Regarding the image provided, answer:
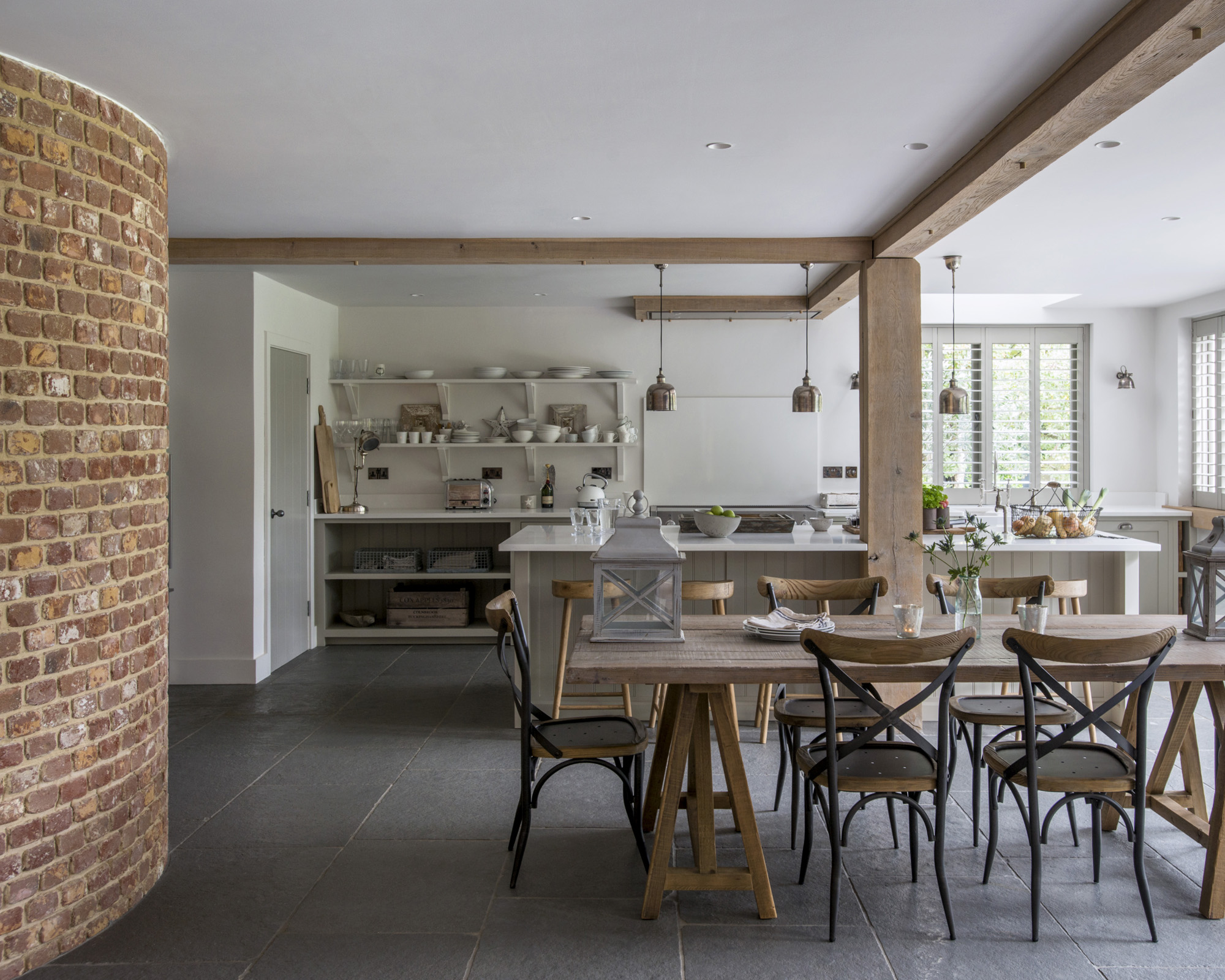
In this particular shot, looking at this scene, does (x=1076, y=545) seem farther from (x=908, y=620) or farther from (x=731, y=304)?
(x=731, y=304)

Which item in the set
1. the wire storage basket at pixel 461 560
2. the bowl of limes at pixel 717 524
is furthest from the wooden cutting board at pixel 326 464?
the bowl of limes at pixel 717 524

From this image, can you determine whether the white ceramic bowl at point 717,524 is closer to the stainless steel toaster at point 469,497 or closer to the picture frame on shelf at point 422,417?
the stainless steel toaster at point 469,497

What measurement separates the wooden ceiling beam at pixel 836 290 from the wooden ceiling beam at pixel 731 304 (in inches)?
8.8

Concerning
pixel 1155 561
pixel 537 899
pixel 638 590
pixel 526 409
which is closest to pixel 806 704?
pixel 638 590

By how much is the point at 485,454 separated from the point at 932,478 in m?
3.81

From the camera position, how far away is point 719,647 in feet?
9.78

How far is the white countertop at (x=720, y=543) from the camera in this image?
15.0 ft

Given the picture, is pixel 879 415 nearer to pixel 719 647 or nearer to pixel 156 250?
pixel 719 647

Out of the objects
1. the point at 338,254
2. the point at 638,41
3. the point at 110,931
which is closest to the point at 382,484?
the point at 338,254

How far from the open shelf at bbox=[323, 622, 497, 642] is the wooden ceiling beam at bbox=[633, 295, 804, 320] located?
9.32ft

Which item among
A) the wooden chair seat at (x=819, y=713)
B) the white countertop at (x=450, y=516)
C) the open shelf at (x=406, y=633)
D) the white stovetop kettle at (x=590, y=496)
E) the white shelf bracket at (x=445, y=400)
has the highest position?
the white shelf bracket at (x=445, y=400)

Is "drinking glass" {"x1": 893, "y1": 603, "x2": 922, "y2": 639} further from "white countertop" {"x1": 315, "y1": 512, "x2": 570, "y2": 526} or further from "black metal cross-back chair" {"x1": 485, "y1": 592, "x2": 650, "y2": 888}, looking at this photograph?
"white countertop" {"x1": 315, "y1": 512, "x2": 570, "y2": 526}

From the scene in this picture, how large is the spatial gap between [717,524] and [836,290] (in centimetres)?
206

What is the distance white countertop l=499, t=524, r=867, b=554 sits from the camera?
4.58m
